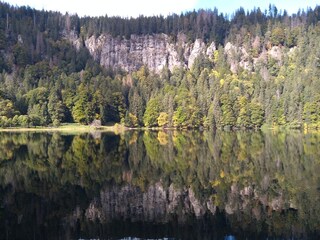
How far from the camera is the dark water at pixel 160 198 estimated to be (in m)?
19.7

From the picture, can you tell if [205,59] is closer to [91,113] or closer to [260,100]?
[260,100]

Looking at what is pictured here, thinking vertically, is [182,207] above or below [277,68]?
below

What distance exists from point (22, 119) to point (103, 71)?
7116 centimetres

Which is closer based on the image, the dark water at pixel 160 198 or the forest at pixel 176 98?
the dark water at pixel 160 198

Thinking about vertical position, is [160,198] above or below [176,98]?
below

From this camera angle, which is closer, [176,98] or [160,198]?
[160,198]

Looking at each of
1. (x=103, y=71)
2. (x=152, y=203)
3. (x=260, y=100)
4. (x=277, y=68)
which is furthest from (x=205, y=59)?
(x=152, y=203)

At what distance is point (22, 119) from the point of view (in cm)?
11469

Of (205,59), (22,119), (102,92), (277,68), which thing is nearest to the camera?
(22,119)

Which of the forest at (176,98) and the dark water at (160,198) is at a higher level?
the forest at (176,98)

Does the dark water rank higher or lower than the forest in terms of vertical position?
lower

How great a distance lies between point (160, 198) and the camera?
84.6 feet

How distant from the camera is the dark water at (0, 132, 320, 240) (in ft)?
64.6

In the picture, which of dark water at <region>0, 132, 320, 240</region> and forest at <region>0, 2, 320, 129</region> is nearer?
dark water at <region>0, 132, 320, 240</region>
